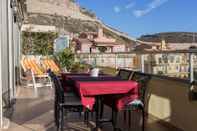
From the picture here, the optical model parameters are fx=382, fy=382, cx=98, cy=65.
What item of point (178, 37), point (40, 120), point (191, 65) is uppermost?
point (178, 37)

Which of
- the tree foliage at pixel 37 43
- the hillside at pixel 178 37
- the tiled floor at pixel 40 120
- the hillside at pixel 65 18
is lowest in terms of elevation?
the tiled floor at pixel 40 120

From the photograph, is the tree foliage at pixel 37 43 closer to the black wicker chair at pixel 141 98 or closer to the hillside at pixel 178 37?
the black wicker chair at pixel 141 98

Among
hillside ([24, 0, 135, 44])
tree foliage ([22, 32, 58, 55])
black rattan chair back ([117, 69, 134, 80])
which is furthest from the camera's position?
hillside ([24, 0, 135, 44])

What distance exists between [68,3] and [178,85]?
47.6 m

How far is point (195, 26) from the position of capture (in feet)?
83.7

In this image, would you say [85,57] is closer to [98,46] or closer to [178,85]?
[178,85]

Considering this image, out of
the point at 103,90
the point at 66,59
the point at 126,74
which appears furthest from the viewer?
the point at 66,59

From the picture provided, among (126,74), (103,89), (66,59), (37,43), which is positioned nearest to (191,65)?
(103,89)

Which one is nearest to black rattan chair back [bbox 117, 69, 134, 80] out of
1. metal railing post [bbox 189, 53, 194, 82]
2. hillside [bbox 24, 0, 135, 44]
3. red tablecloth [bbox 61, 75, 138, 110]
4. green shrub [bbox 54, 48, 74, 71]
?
red tablecloth [bbox 61, 75, 138, 110]

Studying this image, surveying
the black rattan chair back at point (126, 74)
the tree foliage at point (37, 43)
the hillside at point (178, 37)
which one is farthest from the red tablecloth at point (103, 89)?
the hillside at point (178, 37)

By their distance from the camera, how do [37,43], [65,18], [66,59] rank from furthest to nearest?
[65,18], [37,43], [66,59]

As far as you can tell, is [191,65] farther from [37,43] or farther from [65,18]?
[65,18]

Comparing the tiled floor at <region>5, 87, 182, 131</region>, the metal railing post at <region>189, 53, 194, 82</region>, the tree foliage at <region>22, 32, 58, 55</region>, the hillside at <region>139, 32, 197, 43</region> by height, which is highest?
the hillside at <region>139, 32, 197, 43</region>

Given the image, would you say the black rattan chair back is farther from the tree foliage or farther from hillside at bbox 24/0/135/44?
hillside at bbox 24/0/135/44
